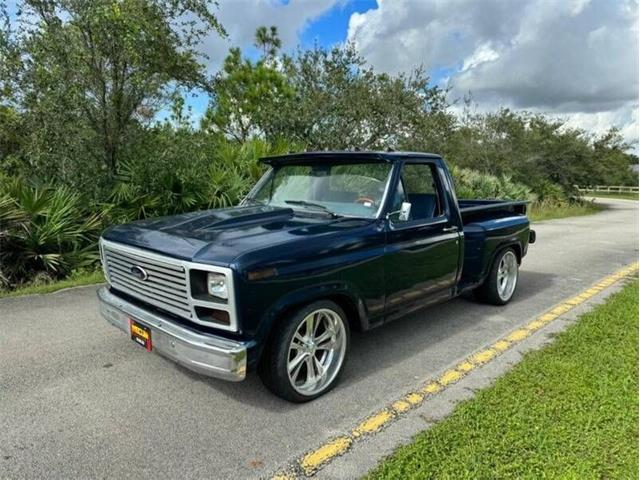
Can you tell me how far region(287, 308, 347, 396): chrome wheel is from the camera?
350cm

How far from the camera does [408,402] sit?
11.9 feet

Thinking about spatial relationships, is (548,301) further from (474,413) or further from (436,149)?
(436,149)

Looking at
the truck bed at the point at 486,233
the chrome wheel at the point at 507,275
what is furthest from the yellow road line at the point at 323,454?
the chrome wheel at the point at 507,275

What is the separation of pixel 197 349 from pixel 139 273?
913mm

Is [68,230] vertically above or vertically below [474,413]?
above

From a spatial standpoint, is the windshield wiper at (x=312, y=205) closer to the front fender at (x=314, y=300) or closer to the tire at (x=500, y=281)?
the front fender at (x=314, y=300)

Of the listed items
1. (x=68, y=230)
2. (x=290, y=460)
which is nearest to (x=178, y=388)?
(x=290, y=460)

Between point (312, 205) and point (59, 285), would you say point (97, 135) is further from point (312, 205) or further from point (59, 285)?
point (312, 205)

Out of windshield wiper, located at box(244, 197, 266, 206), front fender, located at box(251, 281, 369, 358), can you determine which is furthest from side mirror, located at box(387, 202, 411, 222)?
windshield wiper, located at box(244, 197, 266, 206)

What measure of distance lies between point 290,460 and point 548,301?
189 inches

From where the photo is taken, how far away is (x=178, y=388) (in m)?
3.73

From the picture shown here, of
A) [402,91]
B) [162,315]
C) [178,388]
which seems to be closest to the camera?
[162,315]

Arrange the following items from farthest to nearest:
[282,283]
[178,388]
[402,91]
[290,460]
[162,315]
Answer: [402,91], [178,388], [162,315], [282,283], [290,460]

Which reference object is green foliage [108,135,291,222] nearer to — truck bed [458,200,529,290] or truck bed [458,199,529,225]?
truck bed [458,199,529,225]
